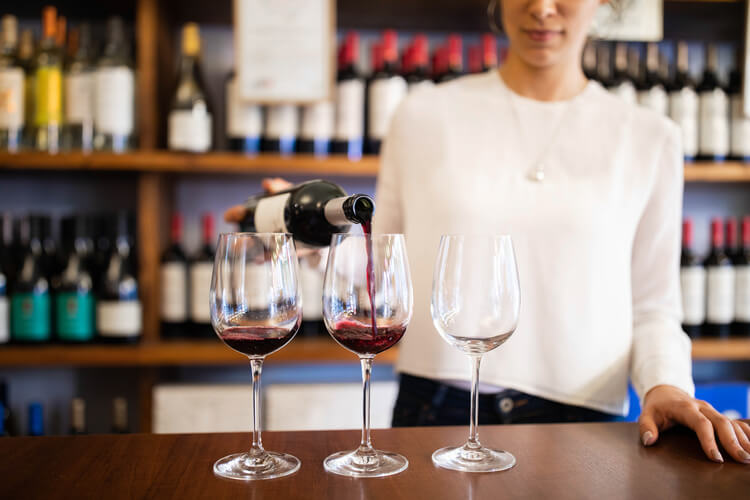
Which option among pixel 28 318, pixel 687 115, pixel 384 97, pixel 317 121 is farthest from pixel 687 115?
pixel 28 318

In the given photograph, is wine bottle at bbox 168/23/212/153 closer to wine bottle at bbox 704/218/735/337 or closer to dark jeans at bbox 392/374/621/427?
dark jeans at bbox 392/374/621/427

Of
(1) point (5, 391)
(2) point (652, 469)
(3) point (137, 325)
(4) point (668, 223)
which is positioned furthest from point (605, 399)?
(1) point (5, 391)

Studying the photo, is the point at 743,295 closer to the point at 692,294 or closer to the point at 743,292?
the point at 743,292

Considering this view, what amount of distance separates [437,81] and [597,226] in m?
0.84

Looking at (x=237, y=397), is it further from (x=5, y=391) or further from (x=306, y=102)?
(x=306, y=102)

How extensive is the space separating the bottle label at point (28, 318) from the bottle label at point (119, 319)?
5.1 inches

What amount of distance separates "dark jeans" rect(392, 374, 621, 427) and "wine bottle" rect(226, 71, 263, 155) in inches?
31.1

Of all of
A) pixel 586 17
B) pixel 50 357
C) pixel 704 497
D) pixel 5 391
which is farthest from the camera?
pixel 5 391

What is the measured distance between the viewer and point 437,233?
1041 millimetres

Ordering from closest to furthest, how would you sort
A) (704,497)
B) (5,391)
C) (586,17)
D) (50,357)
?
(704,497) < (586,17) < (50,357) < (5,391)

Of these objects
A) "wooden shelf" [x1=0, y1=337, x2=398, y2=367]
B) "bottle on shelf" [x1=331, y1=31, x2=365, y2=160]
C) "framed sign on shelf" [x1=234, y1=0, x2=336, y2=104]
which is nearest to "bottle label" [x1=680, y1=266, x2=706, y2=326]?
"wooden shelf" [x1=0, y1=337, x2=398, y2=367]

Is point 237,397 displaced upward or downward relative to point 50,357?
downward

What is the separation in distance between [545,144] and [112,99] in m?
0.98

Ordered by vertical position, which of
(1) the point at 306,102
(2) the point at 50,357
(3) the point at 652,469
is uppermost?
(1) the point at 306,102
